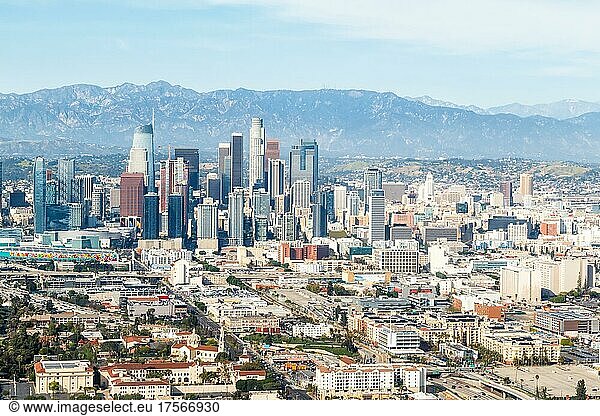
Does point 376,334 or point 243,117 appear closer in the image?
point 376,334

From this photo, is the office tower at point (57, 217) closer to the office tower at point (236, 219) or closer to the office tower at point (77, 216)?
the office tower at point (77, 216)

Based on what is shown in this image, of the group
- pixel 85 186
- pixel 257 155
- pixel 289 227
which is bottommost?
pixel 289 227

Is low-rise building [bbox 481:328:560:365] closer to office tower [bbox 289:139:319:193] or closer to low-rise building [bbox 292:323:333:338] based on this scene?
low-rise building [bbox 292:323:333:338]

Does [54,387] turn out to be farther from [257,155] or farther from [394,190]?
[394,190]

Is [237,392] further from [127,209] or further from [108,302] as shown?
[127,209]

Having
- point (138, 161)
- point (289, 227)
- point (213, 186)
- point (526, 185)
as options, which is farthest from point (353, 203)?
point (526, 185)

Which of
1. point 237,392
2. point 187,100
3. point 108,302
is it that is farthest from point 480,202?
point 237,392

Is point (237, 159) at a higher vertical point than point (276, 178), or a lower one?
higher
